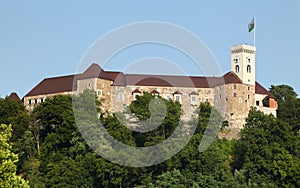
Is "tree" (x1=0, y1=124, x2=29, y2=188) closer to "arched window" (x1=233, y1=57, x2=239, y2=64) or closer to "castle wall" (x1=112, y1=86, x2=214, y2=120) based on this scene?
"castle wall" (x1=112, y1=86, x2=214, y2=120)

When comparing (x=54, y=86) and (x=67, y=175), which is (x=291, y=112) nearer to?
(x=54, y=86)

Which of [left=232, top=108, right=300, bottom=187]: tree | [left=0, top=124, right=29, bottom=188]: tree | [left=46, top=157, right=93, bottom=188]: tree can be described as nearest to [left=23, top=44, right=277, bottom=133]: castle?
[left=232, top=108, right=300, bottom=187]: tree

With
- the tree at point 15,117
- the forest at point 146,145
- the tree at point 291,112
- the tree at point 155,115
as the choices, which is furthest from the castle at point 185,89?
the tree at point 15,117

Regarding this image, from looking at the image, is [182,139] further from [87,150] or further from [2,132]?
[2,132]

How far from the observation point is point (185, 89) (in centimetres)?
7925

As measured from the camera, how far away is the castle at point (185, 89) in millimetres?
76875

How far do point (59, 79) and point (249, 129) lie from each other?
73.7ft

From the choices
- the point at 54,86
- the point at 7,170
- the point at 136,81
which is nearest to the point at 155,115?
the point at 136,81

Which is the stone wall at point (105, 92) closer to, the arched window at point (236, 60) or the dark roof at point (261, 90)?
the arched window at point (236, 60)

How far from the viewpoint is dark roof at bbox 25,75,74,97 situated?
80.0 metres

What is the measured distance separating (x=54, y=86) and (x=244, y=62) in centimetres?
1801

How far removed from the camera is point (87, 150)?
65188mm

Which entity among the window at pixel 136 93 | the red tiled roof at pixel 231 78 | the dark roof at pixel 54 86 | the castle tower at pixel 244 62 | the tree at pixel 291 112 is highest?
the castle tower at pixel 244 62

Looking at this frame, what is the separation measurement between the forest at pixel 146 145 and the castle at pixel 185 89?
3461 millimetres
